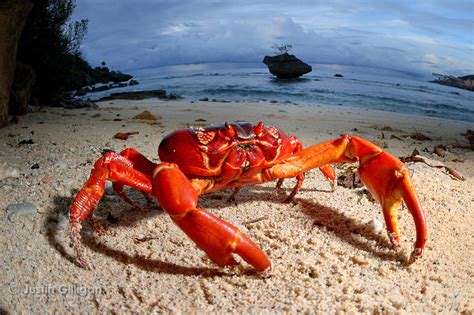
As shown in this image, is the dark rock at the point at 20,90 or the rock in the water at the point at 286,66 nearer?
the dark rock at the point at 20,90

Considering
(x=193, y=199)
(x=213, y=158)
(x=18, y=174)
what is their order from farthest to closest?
(x=18, y=174) < (x=213, y=158) < (x=193, y=199)

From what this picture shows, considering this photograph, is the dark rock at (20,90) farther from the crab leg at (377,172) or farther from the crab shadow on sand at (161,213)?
the crab leg at (377,172)

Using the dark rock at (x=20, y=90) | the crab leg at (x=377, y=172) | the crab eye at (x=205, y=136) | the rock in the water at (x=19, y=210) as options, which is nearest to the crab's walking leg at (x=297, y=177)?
the crab leg at (x=377, y=172)

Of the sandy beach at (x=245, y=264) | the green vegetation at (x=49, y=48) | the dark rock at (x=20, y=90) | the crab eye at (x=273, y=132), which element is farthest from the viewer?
the green vegetation at (x=49, y=48)

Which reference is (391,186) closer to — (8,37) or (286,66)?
(8,37)

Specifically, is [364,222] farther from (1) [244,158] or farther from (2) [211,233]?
(2) [211,233]

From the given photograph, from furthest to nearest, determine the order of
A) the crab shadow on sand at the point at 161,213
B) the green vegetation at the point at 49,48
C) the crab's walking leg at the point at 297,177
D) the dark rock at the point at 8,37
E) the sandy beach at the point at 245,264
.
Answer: the green vegetation at the point at 49,48 < the dark rock at the point at 8,37 < the crab's walking leg at the point at 297,177 < the crab shadow on sand at the point at 161,213 < the sandy beach at the point at 245,264

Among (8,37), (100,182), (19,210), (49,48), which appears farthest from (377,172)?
(49,48)

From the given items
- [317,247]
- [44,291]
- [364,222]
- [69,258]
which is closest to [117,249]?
[69,258]
